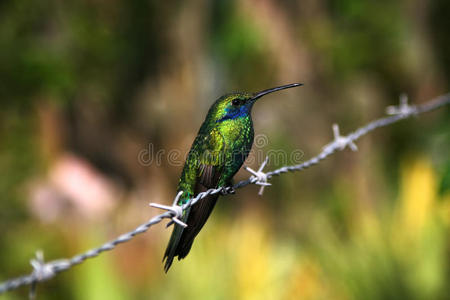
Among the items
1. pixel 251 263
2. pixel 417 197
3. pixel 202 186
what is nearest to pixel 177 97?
pixel 251 263

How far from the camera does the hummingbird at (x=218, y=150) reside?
260 centimetres

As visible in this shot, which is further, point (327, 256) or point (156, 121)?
point (156, 121)

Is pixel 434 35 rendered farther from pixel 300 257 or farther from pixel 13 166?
pixel 13 166

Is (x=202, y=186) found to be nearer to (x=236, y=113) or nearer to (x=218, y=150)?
(x=218, y=150)

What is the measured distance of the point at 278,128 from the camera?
10211 mm

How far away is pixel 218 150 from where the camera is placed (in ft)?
8.98

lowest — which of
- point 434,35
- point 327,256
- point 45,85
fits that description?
point 327,256

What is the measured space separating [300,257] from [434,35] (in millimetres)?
8895

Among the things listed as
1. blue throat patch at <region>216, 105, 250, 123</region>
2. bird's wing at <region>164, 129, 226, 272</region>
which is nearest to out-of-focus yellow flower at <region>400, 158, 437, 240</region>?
blue throat patch at <region>216, 105, 250, 123</region>

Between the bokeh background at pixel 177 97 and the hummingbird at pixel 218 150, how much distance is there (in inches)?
154

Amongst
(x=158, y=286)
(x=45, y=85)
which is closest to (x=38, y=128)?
(x=45, y=85)

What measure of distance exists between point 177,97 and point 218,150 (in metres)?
7.07

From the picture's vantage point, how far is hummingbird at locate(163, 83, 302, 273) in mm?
2596

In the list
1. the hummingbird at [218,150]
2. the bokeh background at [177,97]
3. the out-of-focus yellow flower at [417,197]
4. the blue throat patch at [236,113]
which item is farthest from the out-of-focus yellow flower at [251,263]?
the blue throat patch at [236,113]
